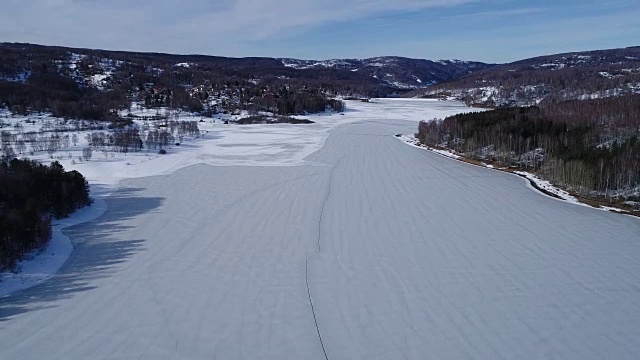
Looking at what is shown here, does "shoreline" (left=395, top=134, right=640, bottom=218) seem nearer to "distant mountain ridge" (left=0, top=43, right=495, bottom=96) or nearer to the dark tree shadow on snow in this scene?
the dark tree shadow on snow

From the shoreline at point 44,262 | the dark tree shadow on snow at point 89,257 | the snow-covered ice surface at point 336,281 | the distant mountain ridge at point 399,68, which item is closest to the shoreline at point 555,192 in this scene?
the snow-covered ice surface at point 336,281

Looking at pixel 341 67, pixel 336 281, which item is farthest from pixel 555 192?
pixel 341 67

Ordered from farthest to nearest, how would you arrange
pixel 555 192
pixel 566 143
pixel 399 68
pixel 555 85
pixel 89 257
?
pixel 399 68
pixel 555 85
pixel 566 143
pixel 555 192
pixel 89 257

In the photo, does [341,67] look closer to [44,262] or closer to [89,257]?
[89,257]

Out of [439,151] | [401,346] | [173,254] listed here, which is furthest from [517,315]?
[439,151]

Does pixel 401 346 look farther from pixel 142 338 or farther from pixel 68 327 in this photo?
pixel 68 327

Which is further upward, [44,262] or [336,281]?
[44,262]

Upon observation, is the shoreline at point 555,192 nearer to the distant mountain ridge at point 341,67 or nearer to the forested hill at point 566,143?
the forested hill at point 566,143
